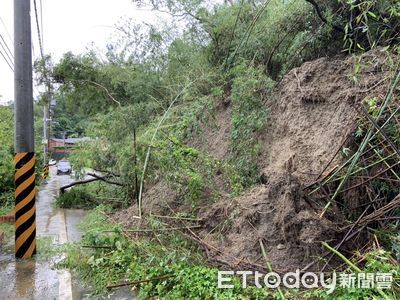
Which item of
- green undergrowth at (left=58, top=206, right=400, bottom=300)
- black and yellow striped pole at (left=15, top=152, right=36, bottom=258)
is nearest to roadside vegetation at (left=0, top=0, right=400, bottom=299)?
green undergrowth at (left=58, top=206, right=400, bottom=300)

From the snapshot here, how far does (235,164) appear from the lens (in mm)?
6824

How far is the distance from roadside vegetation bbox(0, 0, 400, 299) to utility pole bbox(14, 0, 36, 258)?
33.6 inches

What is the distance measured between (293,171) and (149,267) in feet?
8.40

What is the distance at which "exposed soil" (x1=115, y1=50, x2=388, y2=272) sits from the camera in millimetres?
4578

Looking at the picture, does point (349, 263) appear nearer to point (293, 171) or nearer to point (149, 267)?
point (293, 171)

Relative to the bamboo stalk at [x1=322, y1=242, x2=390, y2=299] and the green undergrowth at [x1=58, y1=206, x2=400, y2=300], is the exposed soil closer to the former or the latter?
the bamboo stalk at [x1=322, y1=242, x2=390, y2=299]

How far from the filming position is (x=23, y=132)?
20.3 feet

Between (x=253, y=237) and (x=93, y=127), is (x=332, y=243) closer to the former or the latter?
(x=253, y=237)

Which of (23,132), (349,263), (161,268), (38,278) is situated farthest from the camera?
(23,132)

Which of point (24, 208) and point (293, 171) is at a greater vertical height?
point (24, 208)

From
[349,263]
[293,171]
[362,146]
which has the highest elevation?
[362,146]

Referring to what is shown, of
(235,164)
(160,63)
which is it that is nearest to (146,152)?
(235,164)

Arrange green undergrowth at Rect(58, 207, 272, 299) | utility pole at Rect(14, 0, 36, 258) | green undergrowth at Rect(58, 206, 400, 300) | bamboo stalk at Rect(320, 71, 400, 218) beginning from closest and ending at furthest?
1. green undergrowth at Rect(58, 206, 400, 300)
2. green undergrowth at Rect(58, 207, 272, 299)
3. bamboo stalk at Rect(320, 71, 400, 218)
4. utility pole at Rect(14, 0, 36, 258)

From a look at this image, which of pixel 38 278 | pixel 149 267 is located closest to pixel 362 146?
pixel 149 267
